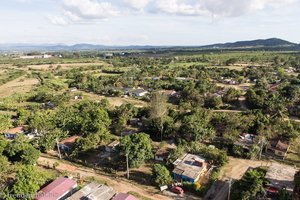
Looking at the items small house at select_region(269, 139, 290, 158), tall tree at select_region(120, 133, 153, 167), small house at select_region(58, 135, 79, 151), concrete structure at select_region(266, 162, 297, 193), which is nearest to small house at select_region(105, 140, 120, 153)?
small house at select_region(58, 135, 79, 151)

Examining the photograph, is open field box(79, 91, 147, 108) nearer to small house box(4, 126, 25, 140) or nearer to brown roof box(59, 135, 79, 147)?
small house box(4, 126, 25, 140)

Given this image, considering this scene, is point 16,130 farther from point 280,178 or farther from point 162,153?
point 280,178

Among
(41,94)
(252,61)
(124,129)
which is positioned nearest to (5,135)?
(124,129)

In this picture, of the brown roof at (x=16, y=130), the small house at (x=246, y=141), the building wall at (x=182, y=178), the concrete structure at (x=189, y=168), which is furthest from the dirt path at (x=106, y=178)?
the small house at (x=246, y=141)

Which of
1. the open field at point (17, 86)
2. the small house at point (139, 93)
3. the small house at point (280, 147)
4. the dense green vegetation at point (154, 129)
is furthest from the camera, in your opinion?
the open field at point (17, 86)

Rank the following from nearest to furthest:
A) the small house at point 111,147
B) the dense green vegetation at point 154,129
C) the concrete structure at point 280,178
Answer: the concrete structure at point 280,178, the dense green vegetation at point 154,129, the small house at point 111,147

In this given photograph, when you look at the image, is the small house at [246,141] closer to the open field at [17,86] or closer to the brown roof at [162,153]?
the brown roof at [162,153]

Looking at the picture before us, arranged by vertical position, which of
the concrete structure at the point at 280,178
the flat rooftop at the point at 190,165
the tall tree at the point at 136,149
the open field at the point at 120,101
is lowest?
the open field at the point at 120,101
